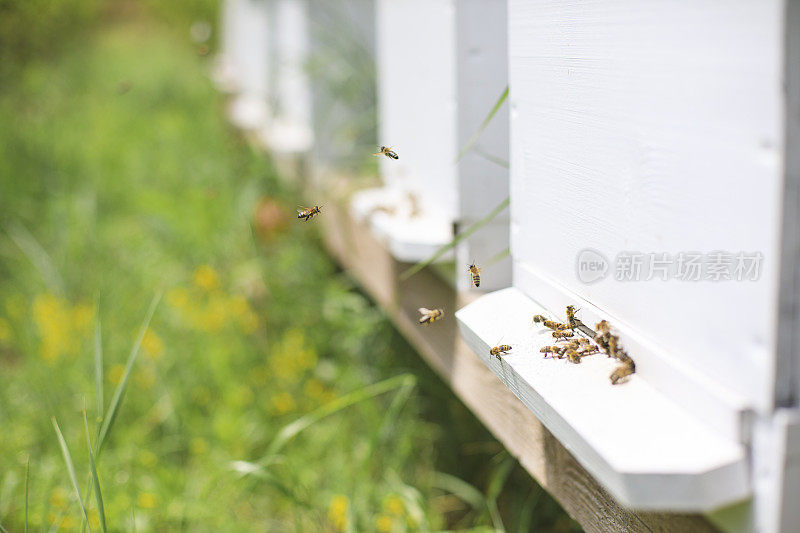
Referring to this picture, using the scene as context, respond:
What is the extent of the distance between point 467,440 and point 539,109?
1449 mm

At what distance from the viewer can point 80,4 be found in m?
8.30

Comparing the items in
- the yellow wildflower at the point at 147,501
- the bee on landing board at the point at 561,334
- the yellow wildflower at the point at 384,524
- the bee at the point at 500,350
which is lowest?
the yellow wildflower at the point at 147,501

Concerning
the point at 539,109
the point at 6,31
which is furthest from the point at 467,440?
the point at 6,31

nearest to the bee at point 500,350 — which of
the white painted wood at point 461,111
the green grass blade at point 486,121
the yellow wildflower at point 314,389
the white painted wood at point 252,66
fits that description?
the green grass blade at point 486,121

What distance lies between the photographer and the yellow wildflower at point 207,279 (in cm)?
355

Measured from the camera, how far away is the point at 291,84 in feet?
12.4

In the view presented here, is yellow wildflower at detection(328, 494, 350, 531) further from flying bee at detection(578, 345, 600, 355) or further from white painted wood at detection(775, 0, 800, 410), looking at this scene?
white painted wood at detection(775, 0, 800, 410)

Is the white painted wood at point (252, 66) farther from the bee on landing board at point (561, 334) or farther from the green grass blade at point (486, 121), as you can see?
the bee on landing board at point (561, 334)

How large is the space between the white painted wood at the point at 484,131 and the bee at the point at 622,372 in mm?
651

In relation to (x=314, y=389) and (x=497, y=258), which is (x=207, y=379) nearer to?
(x=314, y=389)

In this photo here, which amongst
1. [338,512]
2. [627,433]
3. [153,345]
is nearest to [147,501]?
[338,512]

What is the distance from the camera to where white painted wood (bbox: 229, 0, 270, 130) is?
460 cm

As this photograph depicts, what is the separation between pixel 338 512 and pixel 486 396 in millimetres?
668

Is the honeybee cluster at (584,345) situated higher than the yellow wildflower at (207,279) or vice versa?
the honeybee cluster at (584,345)
